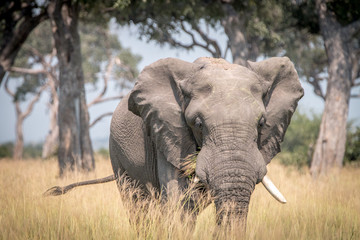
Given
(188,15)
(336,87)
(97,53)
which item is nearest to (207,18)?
(188,15)

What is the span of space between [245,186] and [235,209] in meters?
0.20

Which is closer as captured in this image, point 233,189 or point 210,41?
point 233,189

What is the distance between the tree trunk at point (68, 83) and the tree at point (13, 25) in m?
1.00

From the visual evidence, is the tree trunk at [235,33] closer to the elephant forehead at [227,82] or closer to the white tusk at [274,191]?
the elephant forehead at [227,82]

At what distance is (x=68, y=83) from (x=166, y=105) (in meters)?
8.04

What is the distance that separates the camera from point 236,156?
353 centimetres

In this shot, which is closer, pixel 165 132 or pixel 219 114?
pixel 219 114

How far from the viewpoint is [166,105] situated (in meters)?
4.16

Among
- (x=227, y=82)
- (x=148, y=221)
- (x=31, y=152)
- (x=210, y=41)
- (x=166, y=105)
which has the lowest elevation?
(x=31, y=152)


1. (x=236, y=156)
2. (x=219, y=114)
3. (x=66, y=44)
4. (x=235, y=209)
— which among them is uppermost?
(x=66, y=44)

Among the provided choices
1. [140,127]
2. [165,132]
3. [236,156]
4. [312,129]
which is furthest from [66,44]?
[312,129]

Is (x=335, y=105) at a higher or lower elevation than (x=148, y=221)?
higher

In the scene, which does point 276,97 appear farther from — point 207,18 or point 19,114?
point 19,114

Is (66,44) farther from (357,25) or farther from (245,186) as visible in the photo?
(245,186)
